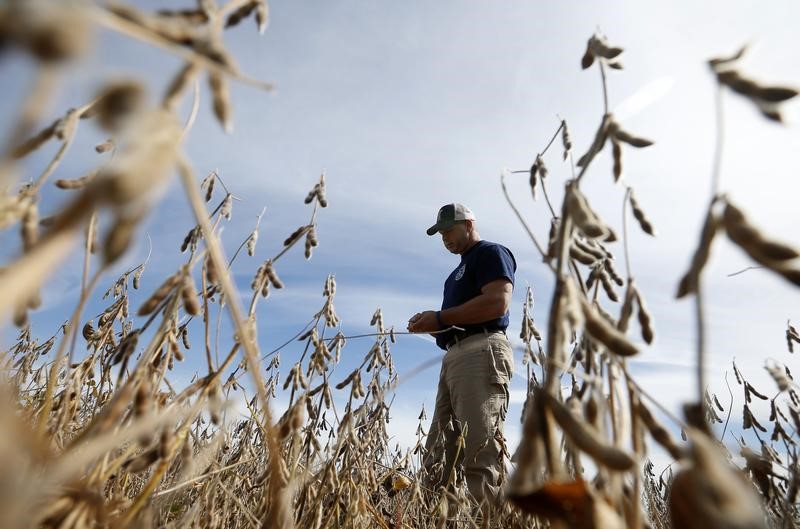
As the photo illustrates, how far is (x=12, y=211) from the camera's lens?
72 centimetres

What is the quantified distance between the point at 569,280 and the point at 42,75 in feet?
2.13

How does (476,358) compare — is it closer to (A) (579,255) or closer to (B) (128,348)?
(A) (579,255)

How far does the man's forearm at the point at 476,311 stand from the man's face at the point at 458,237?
0.98 m

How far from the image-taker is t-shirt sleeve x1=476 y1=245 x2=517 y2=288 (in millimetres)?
3975

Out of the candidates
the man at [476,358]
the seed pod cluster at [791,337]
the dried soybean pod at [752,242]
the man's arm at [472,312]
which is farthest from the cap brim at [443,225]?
the dried soybean pod at [752,242]

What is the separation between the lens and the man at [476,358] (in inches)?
146

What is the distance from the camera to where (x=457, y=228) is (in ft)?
15.5

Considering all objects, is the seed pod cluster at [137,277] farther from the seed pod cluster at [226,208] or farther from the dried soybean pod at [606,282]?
the dried soybean pod at [606,282]

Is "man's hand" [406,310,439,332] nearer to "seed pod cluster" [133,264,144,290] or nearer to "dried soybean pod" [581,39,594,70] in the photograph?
"seed pod cluster" [133,264,144,290]

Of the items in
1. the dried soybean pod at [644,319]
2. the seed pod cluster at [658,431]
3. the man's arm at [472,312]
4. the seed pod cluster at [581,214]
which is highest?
the man's arm at [472,312]

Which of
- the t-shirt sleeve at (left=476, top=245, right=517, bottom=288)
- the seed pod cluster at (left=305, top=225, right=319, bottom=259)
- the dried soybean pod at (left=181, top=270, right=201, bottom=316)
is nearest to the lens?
the dried soybean pod at (left=181, top=270, right=201, bottom=316)

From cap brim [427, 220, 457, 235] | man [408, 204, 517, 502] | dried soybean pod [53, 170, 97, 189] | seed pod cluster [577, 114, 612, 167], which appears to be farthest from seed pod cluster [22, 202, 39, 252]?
cap brim [427, 220, 457, 235]

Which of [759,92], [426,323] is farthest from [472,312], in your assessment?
[759,92]

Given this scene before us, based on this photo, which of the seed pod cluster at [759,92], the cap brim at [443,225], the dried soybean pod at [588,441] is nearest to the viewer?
the dried soybean pod at [588,441]
